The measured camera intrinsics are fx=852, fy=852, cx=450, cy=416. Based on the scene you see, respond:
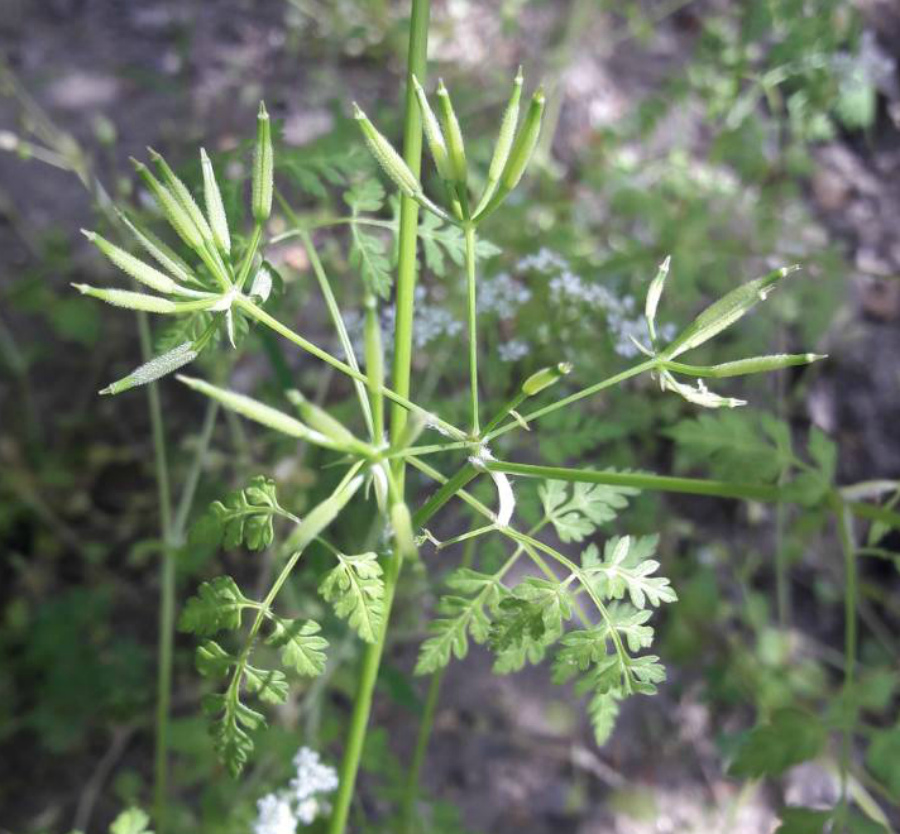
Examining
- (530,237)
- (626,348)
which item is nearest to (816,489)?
(626,348)

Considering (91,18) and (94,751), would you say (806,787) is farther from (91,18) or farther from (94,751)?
(91,18)

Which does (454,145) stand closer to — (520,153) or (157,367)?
(520,153)

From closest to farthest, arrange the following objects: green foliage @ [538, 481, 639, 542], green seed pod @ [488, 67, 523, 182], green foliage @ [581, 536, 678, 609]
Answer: green seed pod @ [488, 67, 523, 182]
green foliage @ [581, 536, 678, 609]
green foliage @ [538, 481, 639, 542]

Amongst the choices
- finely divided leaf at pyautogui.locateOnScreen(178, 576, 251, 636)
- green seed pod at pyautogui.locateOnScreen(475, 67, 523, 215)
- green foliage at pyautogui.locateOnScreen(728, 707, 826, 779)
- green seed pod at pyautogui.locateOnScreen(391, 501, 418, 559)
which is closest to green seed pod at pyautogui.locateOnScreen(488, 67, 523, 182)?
green seed pod at pyautogui.locateOnScreen(475, 67, 523, 215)

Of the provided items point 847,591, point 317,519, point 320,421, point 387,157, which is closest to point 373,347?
point 320,421

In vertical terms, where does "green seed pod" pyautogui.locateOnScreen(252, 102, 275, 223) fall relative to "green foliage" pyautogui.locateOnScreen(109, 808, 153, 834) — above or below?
above

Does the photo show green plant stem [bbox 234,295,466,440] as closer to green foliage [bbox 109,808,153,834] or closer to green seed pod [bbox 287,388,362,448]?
green seed pod [bbox 287,388,362,448]

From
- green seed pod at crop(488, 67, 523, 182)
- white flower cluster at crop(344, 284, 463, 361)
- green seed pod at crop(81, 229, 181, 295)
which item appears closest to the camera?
green seed pod at crop(81, 229, 181, 295)
